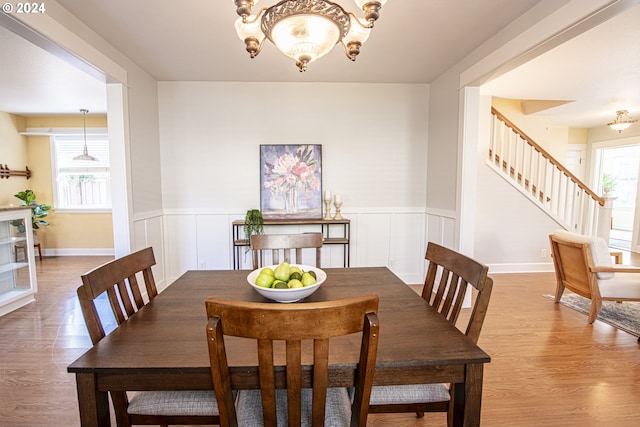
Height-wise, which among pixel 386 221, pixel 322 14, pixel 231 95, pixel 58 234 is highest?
pixel 231 95

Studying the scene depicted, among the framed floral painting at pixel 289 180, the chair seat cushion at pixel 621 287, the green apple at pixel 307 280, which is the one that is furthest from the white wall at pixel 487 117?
the green apple at pixel 307 280

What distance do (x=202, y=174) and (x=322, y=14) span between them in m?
2.84

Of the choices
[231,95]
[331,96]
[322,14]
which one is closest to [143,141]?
[231,95]

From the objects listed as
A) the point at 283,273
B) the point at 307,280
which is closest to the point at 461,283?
the point at 307,280

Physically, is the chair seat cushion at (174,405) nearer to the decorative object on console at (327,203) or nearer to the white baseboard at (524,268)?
the decorative object on console at (327,203)

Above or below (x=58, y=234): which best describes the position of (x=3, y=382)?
below

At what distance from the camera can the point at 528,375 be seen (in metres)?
2.01

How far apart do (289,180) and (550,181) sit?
3.92 metres

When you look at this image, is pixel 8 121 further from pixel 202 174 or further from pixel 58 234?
pixel 202 174

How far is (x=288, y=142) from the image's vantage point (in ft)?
12.1

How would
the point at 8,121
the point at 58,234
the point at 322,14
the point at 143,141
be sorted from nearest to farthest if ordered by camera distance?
the point at 322,14 → the point at 143,141 → the point at 8,121 → the point at 58,234

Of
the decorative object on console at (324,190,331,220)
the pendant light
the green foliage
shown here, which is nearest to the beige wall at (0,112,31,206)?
the green foliage

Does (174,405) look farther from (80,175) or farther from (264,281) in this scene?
(80,175)

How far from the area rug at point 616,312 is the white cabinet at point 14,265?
5.69 m
